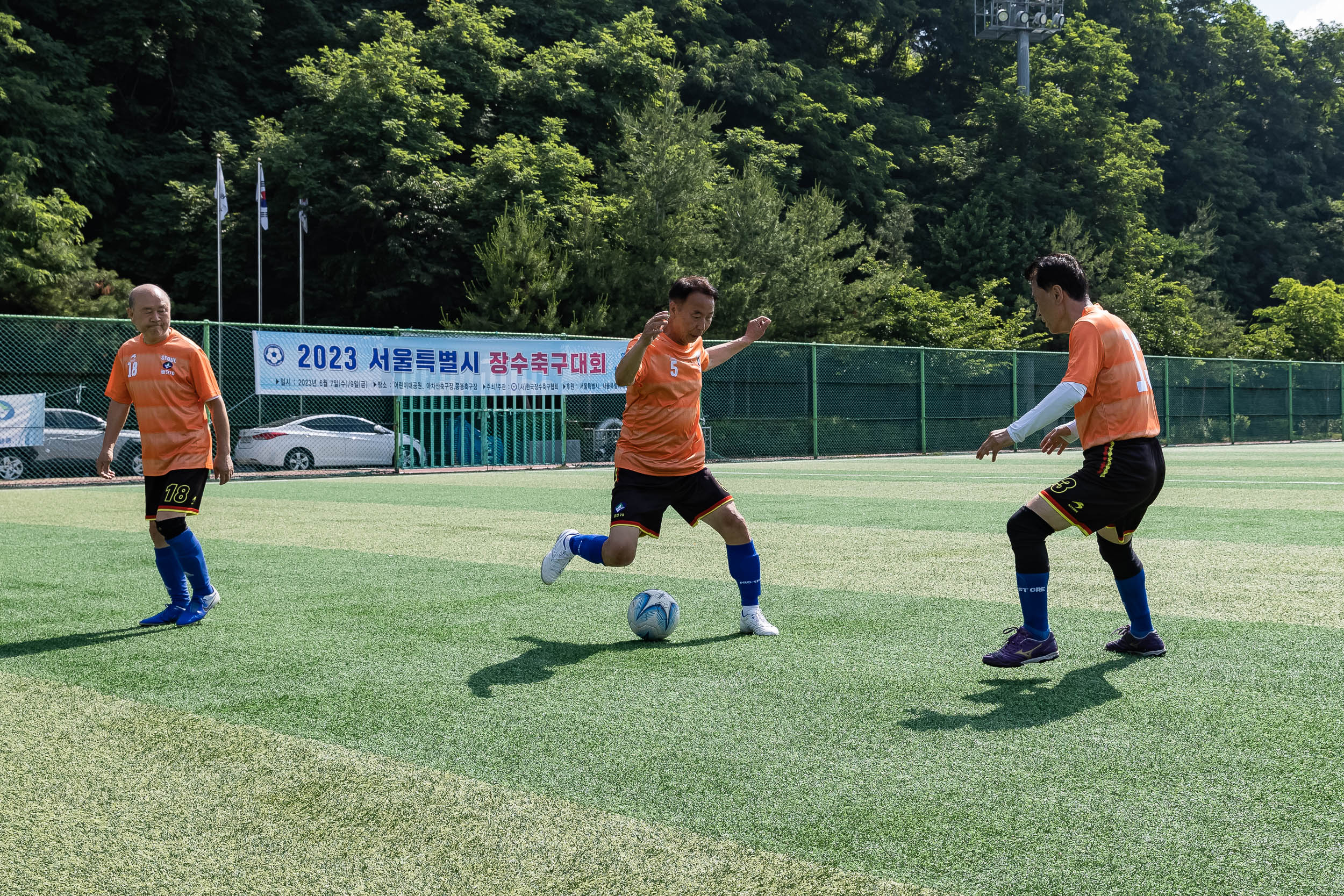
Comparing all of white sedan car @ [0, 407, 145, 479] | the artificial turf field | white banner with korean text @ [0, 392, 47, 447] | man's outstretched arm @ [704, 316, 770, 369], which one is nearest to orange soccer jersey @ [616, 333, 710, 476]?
man's outstretched arm @ [704, 316, 770, 369]

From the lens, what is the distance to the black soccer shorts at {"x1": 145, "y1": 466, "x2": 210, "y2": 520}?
5.76 metres

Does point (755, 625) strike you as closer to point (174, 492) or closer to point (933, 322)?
point (174, 492)

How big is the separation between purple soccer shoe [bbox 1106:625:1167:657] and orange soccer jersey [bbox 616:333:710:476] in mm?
1992

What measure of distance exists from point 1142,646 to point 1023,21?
48528 mm

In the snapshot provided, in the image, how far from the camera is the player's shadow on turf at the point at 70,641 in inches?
206

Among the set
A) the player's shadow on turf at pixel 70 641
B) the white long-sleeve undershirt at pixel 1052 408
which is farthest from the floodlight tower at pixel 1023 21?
the player's shadow on turf at pixel 70 641

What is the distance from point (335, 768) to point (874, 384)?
23919 millimetres

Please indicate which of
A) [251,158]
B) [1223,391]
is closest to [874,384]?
[1223,391]

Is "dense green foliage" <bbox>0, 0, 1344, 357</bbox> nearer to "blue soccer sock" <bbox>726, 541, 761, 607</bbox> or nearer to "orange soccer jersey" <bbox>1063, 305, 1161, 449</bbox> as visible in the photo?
"blue soccer sock" <bbox>726, 541, 761, 607</bbox>

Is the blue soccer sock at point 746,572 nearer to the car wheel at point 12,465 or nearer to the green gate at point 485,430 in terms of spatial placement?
the car wheel at point 12,465

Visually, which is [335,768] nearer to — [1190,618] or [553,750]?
[553,750]

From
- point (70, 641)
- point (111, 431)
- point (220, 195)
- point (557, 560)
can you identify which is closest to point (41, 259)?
point (220, 195)

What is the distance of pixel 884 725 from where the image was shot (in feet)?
12.6

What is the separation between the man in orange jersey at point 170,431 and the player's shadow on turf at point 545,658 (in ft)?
5.92
